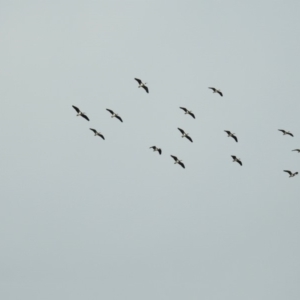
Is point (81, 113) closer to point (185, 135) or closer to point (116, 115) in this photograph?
point (116, 115)

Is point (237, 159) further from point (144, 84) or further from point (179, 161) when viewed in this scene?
point (144, 84)

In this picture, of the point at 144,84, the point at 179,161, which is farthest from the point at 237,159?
the point at 144,84

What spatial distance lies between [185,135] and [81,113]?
19.9 m

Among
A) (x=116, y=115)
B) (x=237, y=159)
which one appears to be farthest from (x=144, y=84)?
(x=237, y=159)

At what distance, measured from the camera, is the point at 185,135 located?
195500 millimetres

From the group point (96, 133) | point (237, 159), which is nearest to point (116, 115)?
point (96, 133)

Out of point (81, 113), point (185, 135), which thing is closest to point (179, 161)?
point (185, 135)

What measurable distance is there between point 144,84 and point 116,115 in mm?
7304

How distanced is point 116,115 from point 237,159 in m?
24.0

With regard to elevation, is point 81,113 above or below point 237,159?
below

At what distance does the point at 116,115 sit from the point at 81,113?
6.92 metres

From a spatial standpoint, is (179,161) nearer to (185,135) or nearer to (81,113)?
(185,135)

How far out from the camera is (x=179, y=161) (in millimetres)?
198625

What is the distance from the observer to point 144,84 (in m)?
191
